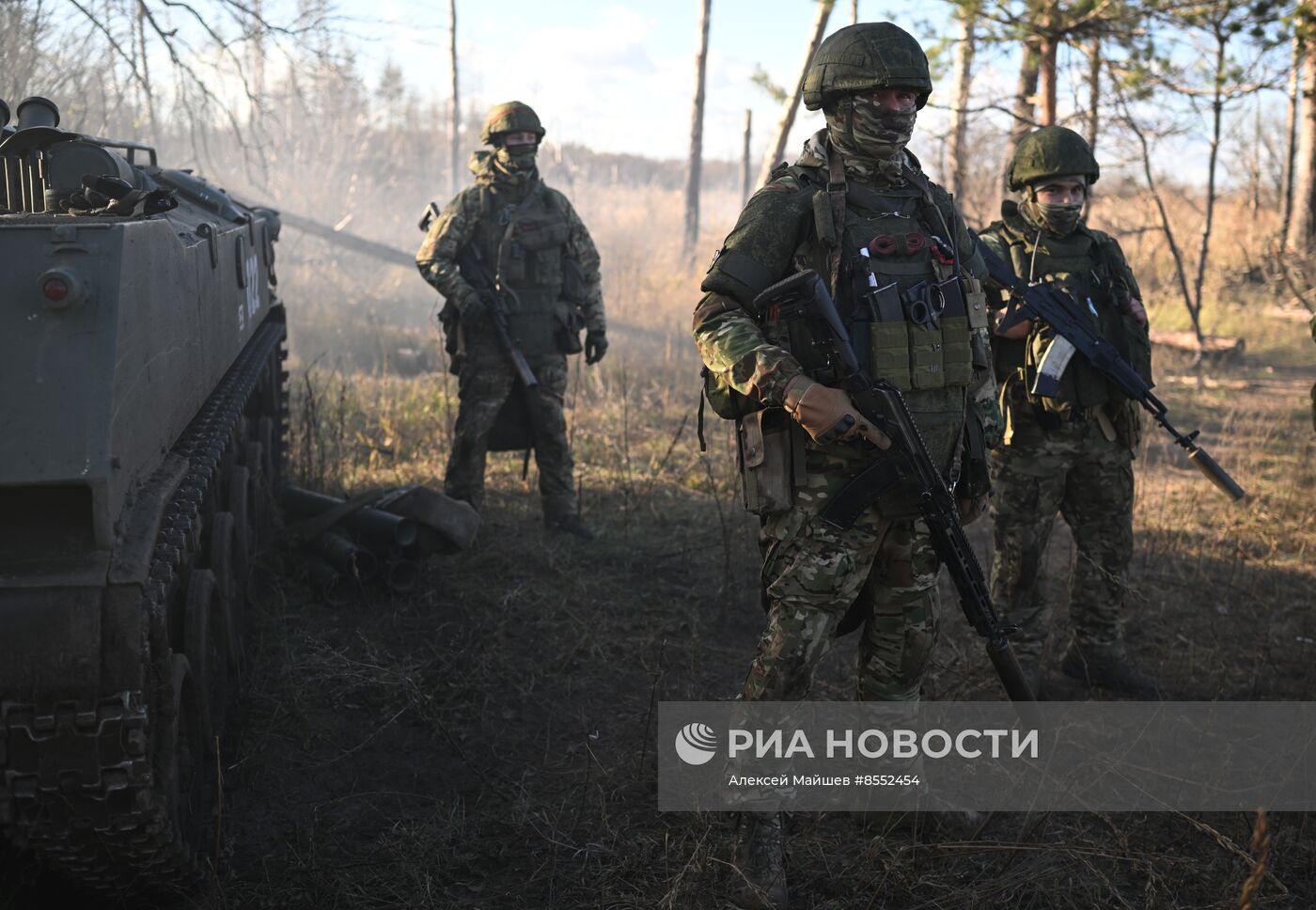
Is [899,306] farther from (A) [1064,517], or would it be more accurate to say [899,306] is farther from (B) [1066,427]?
(A) [1064,517]

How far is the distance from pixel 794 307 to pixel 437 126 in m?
39.7

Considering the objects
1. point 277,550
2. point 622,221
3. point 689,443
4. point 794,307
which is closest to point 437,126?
point 622,221

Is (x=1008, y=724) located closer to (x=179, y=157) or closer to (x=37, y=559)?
(x=37, y=559)

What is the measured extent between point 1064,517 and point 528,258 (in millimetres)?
3292

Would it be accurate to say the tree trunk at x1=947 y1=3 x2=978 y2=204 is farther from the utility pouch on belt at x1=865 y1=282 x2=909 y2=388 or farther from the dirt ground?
the utility pouch on belt at x1=865 y1=282 x2=909 y2=388

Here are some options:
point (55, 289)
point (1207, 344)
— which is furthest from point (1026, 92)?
point (55, 289)

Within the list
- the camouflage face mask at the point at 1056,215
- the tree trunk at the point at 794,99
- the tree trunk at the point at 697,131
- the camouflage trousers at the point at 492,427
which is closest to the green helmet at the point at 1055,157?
the camouflage face mask at the point at 1056,215

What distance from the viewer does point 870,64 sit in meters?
2.91

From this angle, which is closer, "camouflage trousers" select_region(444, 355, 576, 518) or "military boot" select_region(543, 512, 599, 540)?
"camouflage trousers" select_region(444, 355, 576, 518)

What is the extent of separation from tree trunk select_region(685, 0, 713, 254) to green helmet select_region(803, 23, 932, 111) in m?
16.1

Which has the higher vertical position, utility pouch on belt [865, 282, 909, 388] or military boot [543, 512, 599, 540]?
utility pouch on belt [865, 282, 909, 388]

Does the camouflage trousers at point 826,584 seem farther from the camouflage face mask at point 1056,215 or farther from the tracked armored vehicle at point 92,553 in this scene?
the camouflage face mask at point 1056,215

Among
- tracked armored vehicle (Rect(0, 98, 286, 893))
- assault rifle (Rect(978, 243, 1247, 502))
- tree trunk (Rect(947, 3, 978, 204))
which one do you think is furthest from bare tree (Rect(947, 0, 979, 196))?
tracked armored vehicle (Rect(0, 98, 286, 893))

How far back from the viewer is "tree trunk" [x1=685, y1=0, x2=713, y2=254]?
18953mm
